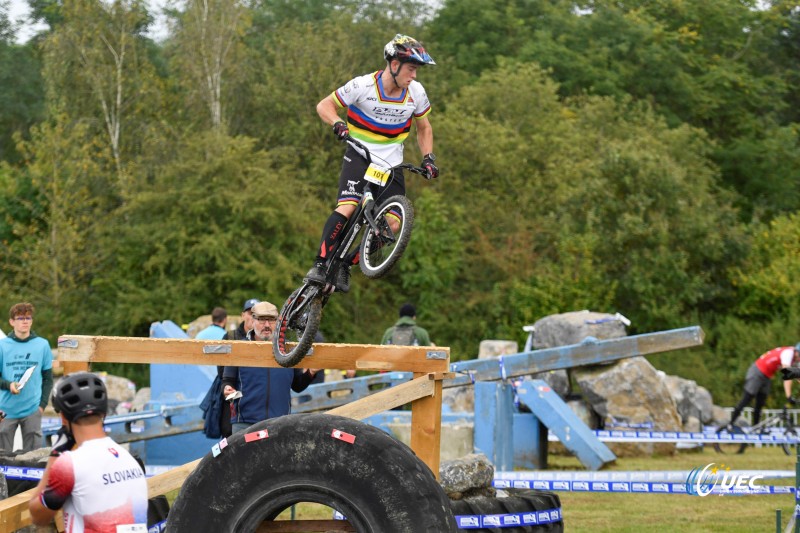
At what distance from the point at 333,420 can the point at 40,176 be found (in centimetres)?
2987

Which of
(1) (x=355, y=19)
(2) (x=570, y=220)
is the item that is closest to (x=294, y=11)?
(1) (x=355, y=19)

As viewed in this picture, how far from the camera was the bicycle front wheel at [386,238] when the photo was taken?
8375mm

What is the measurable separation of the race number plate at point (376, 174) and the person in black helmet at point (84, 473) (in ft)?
12.0

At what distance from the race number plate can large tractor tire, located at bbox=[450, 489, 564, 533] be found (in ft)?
7.49

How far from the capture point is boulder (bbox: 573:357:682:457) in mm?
19062

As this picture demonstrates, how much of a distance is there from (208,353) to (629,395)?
41.4 ft

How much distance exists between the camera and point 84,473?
5.20 m

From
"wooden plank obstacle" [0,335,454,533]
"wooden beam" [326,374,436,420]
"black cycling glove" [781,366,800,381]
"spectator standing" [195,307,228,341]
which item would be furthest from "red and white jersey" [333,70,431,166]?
"spectator standing" [195,307,228,341]

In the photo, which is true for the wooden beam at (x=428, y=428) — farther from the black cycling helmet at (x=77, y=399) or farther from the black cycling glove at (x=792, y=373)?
the black cycling glove at (x=792, y=373)

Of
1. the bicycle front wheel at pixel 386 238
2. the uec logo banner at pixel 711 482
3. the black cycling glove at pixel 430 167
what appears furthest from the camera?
the uec logo banner at pixel 711 482

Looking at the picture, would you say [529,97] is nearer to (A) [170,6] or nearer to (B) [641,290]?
(B) [641,290]

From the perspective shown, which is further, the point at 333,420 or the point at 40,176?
the point at 40,176

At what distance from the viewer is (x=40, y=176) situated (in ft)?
113

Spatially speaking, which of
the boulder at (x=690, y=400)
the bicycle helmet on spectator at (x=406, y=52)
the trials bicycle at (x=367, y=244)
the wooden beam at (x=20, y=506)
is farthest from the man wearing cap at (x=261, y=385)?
the boulder at (x=690, y=400)
